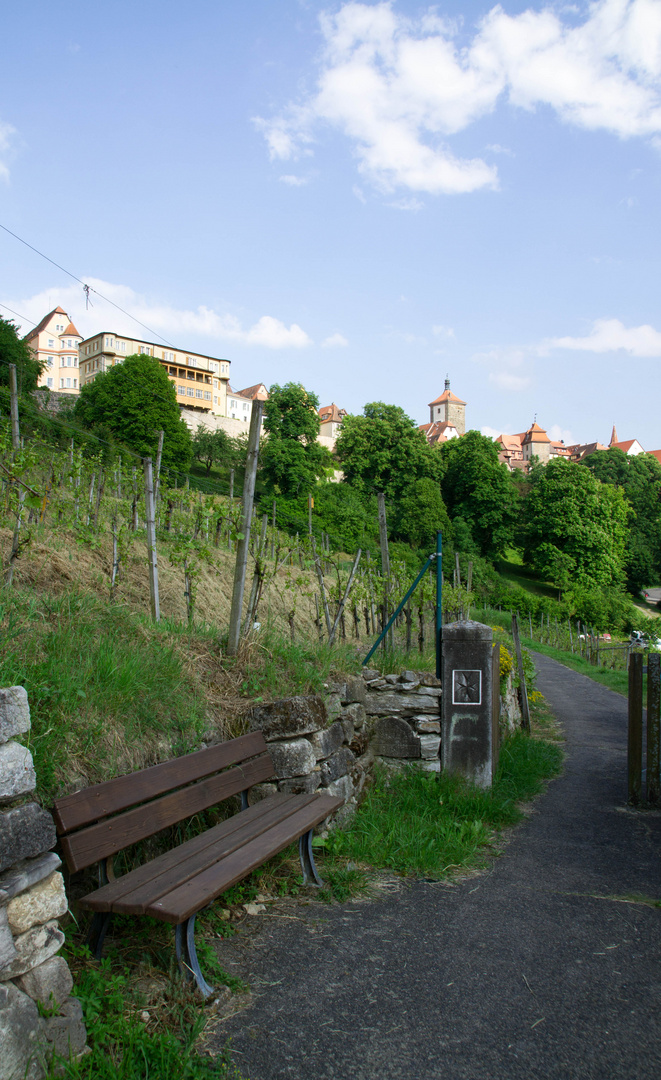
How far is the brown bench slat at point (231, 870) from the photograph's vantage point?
2.77 metres

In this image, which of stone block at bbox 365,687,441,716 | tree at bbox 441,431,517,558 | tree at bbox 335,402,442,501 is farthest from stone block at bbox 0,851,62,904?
tree at bbox 441,431,517,558


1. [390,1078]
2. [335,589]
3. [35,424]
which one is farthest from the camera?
[35,424]

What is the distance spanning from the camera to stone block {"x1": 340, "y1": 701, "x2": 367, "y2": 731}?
5.67 metres

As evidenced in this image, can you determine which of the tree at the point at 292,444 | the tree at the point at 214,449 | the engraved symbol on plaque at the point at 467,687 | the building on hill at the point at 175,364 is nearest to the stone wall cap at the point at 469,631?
the engraved symbol on plaque at the point at 467,687

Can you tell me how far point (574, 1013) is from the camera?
9.92 feet

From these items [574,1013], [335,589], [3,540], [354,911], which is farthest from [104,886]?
[335,589]

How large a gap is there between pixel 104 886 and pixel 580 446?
10413 centimetres

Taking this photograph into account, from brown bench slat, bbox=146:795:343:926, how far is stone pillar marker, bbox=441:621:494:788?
80.0 inches

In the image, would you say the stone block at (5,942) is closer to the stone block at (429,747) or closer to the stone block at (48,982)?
the stone block at (48,982)

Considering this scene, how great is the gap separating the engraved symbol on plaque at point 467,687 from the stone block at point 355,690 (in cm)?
81

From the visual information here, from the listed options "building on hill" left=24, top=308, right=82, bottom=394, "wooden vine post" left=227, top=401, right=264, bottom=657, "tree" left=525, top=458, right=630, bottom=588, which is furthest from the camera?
"building on hill" left=24, top=308, right=82, bottom=394

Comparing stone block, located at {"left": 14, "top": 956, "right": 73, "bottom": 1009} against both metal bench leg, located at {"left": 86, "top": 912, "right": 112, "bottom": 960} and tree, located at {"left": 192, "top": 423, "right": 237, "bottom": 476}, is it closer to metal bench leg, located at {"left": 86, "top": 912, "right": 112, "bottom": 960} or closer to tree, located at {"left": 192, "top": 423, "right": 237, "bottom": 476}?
metal bench leg, located at {"left": 86, "top": 912, "right": 112, "bottom": 960}

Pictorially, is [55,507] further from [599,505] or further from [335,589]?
[599,505]

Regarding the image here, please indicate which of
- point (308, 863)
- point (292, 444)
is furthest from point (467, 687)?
point (292, 444)
